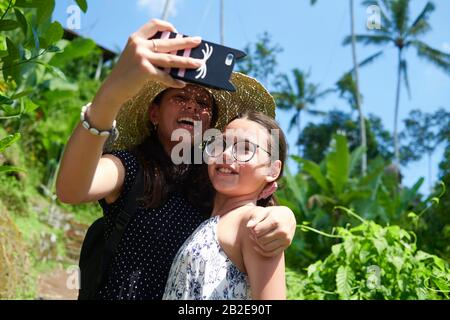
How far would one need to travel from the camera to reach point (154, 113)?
159 cm

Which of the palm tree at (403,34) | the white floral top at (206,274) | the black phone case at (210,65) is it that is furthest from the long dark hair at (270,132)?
the palm tree at (403,34)

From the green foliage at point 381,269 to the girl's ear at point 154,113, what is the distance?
89 cm

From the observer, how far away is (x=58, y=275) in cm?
681

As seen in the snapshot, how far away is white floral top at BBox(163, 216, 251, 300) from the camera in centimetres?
116

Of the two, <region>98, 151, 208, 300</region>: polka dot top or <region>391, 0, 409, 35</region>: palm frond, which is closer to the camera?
<region>98, 151, 208, 300</region>: polka dot top

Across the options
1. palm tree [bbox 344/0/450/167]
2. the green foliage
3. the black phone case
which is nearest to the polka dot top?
the black phone case

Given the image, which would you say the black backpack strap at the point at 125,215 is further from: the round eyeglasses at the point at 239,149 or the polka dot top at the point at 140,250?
the round eyeglasses at the point at 239,149

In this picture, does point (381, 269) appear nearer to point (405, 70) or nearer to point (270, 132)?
point (270, 132)

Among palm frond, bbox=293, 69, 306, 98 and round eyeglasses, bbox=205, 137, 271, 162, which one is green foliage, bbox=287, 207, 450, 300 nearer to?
round eyeglasses, bbox=205, 137, 271, 162

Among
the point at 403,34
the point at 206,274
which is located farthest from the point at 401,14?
the point at 206,274

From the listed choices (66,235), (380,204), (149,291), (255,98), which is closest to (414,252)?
(255,98)

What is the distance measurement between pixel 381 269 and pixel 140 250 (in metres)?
1.13

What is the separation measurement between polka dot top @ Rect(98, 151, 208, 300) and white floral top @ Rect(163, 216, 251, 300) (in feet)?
0.43
